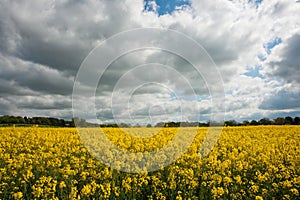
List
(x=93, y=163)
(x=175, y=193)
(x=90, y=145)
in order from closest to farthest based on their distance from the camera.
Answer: (x=175, y=193) < (x=93, y=163) < (x=90, y=145)

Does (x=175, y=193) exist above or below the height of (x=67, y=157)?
below

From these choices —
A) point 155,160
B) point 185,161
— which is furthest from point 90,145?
point 185,161

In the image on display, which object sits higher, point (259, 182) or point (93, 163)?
point (93, 163)

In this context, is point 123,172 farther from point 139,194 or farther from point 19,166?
point 19,166

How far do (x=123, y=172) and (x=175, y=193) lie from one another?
186 cm

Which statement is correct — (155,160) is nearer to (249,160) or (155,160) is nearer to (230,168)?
(230,168)

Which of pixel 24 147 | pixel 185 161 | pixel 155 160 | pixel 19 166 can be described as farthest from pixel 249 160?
pixel 24 147

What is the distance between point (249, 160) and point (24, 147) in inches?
373

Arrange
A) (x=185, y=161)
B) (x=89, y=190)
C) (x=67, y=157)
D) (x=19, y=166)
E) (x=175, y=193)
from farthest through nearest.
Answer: (x=67, y=157) < (x=185, y=161) < (x=19, y=166) < (x=175, y=193) < (x=89, y=190)

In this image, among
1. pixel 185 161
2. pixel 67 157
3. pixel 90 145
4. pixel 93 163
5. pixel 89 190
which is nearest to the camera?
pixel 89 190

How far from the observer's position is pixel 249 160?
10.1 metres

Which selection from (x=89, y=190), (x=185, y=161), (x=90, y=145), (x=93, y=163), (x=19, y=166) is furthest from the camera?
(x=90, y=145)

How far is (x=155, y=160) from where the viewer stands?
9547 millimetres

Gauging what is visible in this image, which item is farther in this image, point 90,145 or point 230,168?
point 90,145
